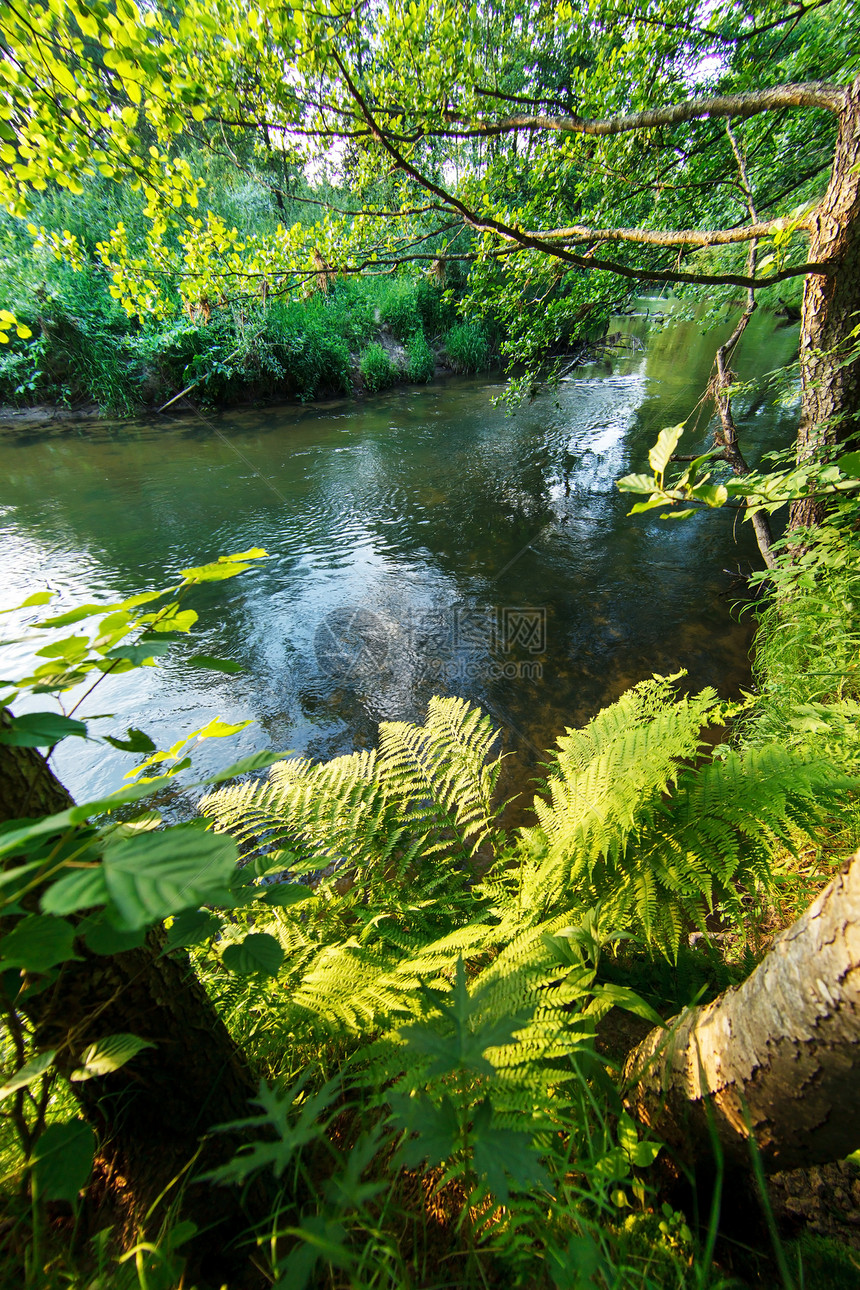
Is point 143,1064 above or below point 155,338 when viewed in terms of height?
below

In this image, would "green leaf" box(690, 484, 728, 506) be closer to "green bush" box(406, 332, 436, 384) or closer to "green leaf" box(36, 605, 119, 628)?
"green leaf" box(36, 605, 119, 628)

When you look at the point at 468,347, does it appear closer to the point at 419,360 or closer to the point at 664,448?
the point at 419,360

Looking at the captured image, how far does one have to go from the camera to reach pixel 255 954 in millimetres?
737

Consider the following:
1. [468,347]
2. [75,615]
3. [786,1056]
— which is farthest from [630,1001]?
[468,347]

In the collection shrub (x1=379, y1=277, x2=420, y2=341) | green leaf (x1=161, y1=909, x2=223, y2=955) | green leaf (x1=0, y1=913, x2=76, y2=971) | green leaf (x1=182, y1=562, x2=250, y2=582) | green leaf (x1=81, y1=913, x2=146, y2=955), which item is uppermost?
shrub (x1=379, y1=277, x2=420, y2=341)

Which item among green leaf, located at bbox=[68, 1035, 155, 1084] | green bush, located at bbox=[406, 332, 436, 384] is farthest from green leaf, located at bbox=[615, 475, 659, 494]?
green bush, located at bbox=[406, 332, 436, 384]

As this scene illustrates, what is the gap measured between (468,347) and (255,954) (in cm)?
1679

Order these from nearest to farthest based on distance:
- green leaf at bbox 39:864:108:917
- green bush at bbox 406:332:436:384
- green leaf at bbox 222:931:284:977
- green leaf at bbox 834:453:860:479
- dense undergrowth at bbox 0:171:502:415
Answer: green leaf at bbox 39:864:108:917
green leaf at bbox 222:931:284:977
green leaf at bbox 834:453:860:479
dense undergrowth at bbox 0:171:502:415
green bush at bbox 406:332:436:384

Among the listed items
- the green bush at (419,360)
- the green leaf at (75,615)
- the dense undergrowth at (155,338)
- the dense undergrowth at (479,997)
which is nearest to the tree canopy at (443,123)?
the dense undergrowth at (479,997)

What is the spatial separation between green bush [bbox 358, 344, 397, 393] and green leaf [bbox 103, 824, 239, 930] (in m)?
14.6

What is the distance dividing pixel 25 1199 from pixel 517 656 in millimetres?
3556

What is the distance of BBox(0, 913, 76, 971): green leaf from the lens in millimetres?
499

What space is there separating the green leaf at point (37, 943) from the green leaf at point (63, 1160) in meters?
0.34

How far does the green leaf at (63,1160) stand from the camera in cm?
61
